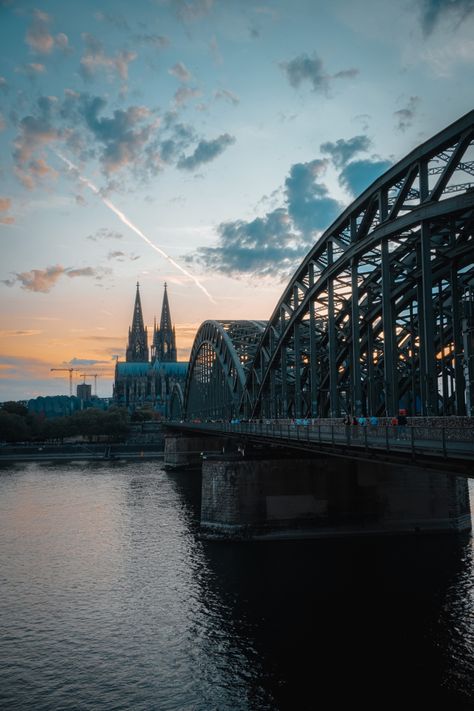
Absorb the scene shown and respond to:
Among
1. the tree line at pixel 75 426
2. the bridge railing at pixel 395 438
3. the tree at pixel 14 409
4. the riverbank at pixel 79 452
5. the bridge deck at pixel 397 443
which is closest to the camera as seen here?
the bridge deck at pixel 397 443

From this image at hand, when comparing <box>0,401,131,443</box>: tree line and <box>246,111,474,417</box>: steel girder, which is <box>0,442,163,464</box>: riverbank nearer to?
<box>0,401,131,443</box>: tree line

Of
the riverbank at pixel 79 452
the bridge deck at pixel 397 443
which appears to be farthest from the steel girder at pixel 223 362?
the bridge deck at pixel 397 443

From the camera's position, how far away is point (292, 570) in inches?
1358

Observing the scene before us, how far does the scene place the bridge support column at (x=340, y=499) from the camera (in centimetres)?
4216

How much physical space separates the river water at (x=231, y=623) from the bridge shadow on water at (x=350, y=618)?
7 cm

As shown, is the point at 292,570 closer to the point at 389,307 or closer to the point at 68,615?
the point at 68,615

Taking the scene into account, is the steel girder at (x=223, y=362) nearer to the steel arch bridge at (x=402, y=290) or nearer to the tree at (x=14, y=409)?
the steel arch bridge at (x=402, y=290)

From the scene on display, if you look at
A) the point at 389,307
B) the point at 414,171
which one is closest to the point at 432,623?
the point at 389,307

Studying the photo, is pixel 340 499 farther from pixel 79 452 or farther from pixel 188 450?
pixel 79 452

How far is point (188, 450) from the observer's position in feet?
338

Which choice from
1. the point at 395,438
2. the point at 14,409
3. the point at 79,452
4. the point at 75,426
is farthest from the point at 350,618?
the point at 14,409

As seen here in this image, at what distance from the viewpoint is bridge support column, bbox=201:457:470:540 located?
42.2m

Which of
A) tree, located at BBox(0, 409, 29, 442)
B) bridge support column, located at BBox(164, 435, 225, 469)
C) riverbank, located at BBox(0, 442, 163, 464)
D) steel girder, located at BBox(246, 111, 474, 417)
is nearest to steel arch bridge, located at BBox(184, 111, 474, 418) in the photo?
steel girder, located at BBox(246, 111, 474, 417)

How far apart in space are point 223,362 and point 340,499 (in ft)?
160
